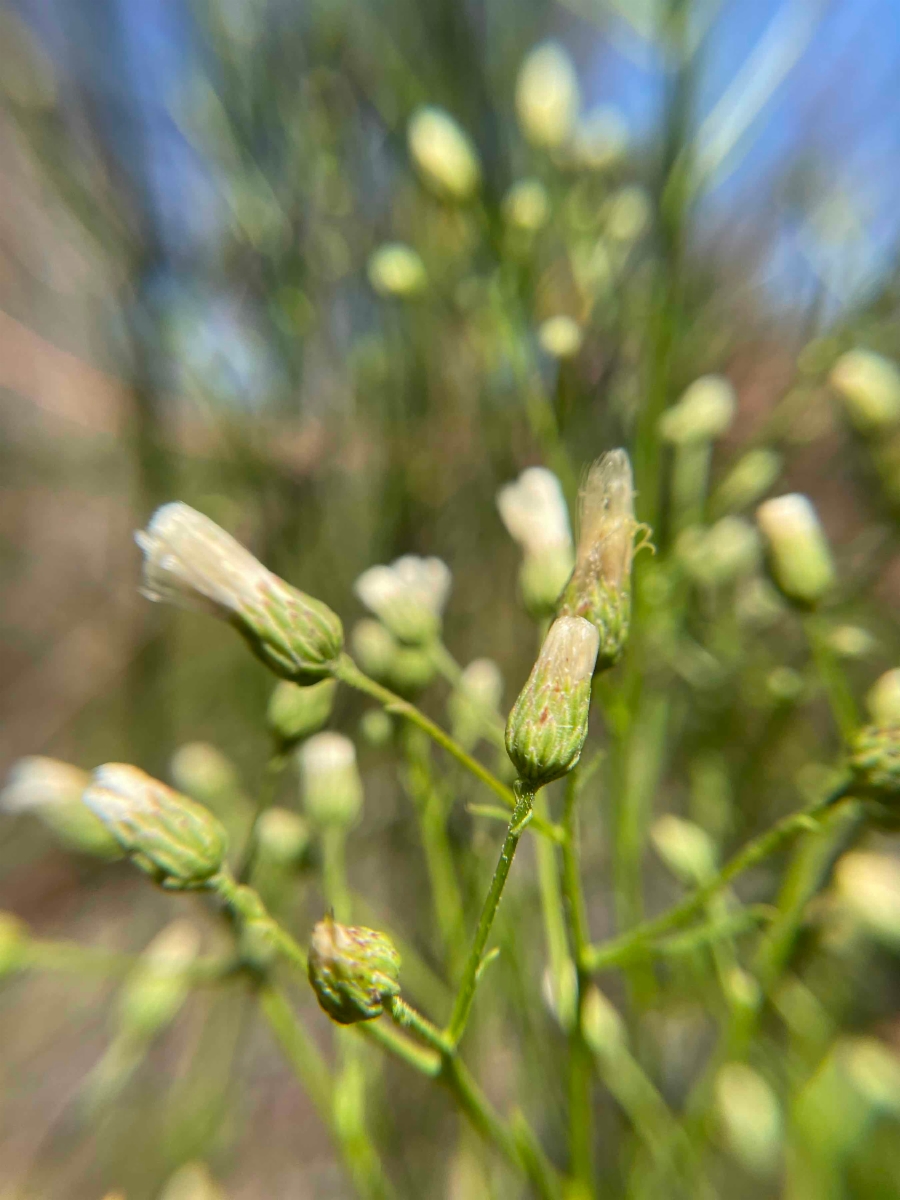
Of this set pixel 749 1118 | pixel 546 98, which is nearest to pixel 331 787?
pixel 749 1118

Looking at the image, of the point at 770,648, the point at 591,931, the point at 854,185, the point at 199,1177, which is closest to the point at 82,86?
the point at 854,185

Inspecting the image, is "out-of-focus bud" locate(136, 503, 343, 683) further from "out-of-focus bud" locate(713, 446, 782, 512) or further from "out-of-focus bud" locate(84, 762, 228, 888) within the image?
"out-of-focus bud" locate(713, 446, 782, 512)

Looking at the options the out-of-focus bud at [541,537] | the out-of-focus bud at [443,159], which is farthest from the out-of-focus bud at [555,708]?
the out-of-focus bud at [443,159]

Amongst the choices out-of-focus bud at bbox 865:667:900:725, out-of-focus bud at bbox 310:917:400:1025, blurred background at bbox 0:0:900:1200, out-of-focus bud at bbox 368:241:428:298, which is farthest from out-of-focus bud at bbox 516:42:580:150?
out-of-focus bud at bbox 310:917:400:1025

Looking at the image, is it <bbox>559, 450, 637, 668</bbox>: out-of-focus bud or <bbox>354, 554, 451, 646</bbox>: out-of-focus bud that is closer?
<bbox>559, 450, 637, 668</bbox>: out-of-focus bud

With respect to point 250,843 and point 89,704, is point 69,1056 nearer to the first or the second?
point 89,704
